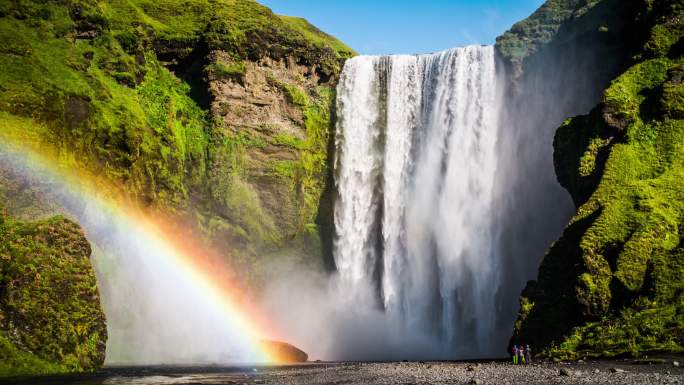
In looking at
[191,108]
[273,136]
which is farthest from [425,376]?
[191,108]

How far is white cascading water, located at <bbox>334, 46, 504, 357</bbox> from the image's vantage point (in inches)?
1962

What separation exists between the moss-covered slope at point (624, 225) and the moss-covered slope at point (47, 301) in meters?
22.7

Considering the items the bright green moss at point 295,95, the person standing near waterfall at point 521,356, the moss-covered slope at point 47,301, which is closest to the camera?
the moss-covered slope at point 47,301

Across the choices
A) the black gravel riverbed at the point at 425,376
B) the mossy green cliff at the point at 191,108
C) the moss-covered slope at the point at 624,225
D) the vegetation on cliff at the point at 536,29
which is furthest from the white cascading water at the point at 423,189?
the black gravel riverbed at the point at 425,376

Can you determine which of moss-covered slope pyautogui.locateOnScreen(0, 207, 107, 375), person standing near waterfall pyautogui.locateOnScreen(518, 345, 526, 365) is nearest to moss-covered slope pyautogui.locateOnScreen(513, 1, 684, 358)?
person standing near waterfall pyautogui.locateOnScreen(518, 345, 526, 365)

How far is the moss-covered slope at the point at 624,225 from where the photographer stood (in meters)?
28.4

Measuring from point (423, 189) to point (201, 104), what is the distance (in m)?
21.7

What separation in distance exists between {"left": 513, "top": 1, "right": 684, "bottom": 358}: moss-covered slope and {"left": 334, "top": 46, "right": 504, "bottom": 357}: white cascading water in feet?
39.9

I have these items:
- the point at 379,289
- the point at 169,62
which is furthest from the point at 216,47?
the point at 379,289

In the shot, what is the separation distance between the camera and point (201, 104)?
56.0 metres

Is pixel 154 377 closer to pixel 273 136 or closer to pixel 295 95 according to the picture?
pixel 273 136

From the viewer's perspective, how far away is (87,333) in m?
32.0

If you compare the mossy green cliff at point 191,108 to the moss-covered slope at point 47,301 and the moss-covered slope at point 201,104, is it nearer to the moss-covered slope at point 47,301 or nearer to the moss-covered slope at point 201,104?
the moss-covered slope at point 201,104

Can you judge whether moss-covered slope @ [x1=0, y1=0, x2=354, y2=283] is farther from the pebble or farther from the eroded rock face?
the pebble
